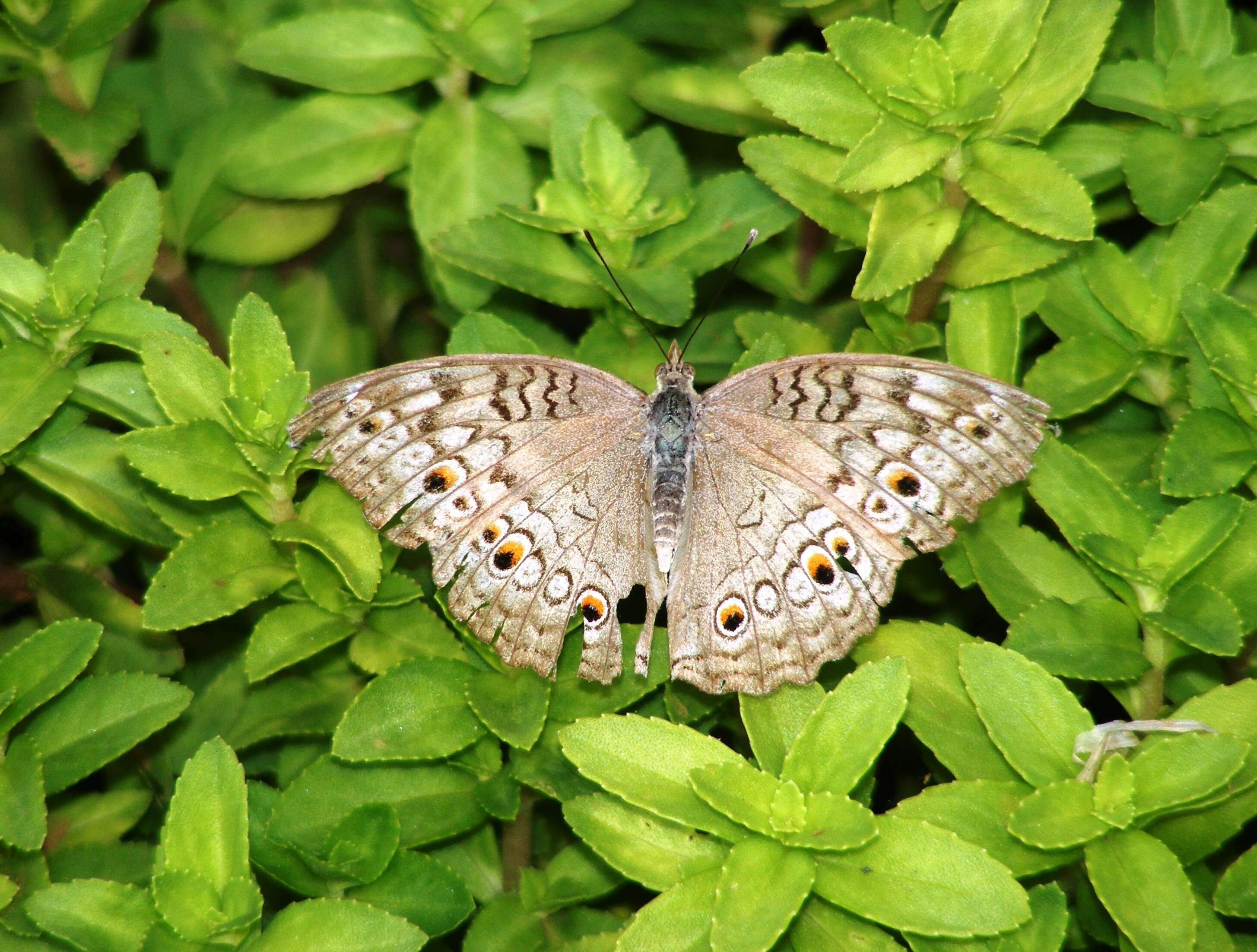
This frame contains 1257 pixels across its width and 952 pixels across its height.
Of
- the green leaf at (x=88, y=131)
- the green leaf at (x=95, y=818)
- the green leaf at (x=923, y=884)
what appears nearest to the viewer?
the green leaf at (x=923, y=884)

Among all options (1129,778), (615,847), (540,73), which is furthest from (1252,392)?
(540,73)

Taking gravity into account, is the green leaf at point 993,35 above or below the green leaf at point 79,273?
above

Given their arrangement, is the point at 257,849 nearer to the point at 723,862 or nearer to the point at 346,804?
the point at 346,804

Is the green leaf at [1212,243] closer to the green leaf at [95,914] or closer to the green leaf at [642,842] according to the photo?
the green leaf at [642,842]

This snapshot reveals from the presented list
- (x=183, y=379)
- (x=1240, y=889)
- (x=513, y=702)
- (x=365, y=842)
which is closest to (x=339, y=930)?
(x=365, y=842)

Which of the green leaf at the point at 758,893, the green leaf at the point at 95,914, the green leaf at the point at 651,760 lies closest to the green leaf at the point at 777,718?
the green leaf at the point at 651,760

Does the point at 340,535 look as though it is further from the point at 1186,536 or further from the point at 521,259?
the point at 1186,536
